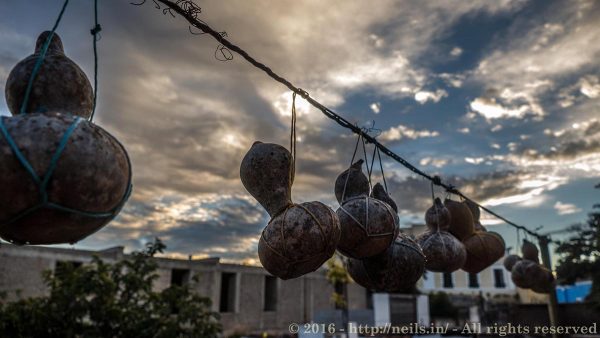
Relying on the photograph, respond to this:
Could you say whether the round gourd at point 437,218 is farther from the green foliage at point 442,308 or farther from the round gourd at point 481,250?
the green foliage at point 442,308

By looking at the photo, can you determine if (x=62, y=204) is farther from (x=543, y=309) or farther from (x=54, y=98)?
(x=543, y=309)

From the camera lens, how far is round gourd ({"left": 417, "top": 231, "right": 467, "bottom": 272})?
339 cm

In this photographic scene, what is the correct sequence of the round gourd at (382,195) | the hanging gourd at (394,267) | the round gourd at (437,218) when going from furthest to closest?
the round gourd at (437,218), the round gourd at (382,195), the hanging gourd at (394,267)

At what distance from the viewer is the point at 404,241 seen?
9.25ft

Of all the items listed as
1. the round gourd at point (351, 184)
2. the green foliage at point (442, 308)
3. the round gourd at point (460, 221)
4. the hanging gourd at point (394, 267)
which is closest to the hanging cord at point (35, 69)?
the round gourd at point (351, 184)

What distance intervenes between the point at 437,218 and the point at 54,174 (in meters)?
3.26

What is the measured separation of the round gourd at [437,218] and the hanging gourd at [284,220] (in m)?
1.82

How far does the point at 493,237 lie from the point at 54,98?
4157mm

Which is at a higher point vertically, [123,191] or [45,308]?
[123,191]

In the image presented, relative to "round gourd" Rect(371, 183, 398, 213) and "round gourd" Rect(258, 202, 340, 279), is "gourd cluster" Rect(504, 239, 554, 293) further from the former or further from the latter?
"round gourd" Rect(258, 202, 340, 279)

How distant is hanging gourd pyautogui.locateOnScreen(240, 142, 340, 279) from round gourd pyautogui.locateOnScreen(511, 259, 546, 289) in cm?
433

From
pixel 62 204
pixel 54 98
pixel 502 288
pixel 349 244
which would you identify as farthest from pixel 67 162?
pixel 502 288

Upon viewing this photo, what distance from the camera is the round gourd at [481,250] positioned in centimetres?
407

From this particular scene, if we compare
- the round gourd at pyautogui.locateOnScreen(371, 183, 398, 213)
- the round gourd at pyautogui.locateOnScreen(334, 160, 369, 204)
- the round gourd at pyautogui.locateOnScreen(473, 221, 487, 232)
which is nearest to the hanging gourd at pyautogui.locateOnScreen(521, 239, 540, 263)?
the round gourd at pyautogui.locateOnScreen(473, 221, 487, 232)
